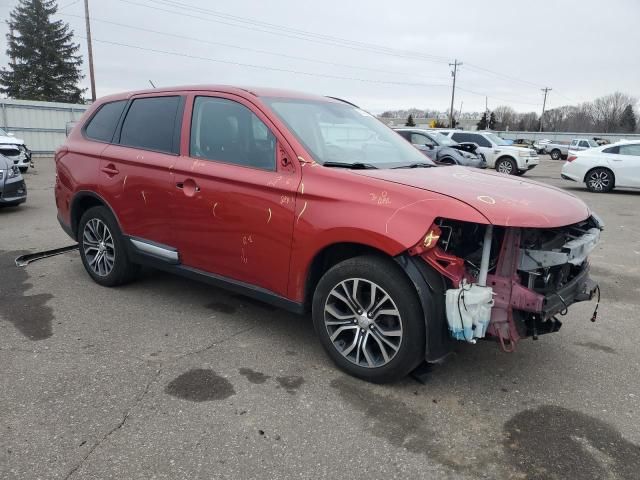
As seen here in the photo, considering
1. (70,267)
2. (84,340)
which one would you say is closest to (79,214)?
(70,267)

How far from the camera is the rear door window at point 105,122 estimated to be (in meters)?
4.95

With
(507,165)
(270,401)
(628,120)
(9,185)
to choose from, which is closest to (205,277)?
(270,401)

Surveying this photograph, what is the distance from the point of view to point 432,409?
3.09 meters

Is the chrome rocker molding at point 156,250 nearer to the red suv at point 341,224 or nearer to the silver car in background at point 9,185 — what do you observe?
the red suv at point 341,224

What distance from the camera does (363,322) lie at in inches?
130

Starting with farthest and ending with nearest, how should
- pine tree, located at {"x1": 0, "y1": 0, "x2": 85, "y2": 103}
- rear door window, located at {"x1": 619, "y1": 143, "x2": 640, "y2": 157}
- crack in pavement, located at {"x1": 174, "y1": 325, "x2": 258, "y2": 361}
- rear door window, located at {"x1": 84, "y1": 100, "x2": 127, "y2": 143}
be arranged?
1. pine tree, located at {"x1": 0, "y1": 0, "x2": 85, "y2": 103}
2. rear door window, located at {"x1": 619, "y1": 143, "x2": 640, "y2": 157}
3. rear door window, located at {"x1": 84, "y1": 100, "x2": 127, "y2": 143}
4. crack in pavement, located at {"x1": 174, "y1": 325, "x2": 258, "y2": 361}

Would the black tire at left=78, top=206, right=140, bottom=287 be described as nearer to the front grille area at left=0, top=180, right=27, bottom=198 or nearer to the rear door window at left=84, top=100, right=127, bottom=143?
the rear door window at left=84, top=100, right=127, bottom=143

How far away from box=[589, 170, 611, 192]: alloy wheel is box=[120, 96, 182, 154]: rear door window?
1403 centimetres

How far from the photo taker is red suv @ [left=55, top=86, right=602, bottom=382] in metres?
3.04

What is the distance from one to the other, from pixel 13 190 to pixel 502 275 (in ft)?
29.0

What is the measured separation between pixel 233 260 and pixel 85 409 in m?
1.40

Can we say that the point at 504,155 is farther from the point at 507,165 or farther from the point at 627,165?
the point at 627,165

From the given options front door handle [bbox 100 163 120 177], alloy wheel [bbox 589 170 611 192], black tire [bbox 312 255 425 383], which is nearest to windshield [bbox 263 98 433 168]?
black tire [bbox 312 255 425 383]

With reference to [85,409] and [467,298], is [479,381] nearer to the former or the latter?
[467,298]
